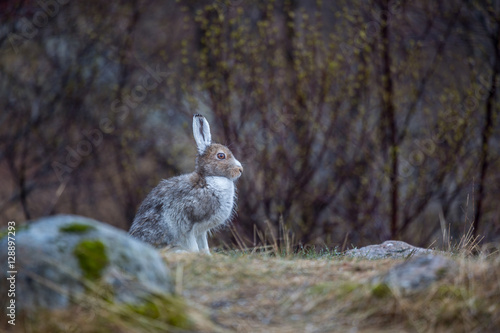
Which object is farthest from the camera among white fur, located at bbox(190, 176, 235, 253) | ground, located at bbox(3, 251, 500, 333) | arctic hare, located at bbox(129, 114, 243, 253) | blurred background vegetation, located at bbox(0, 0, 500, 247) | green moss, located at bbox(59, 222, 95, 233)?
blurred background vegetation, located at bbox(0, 0, 500, 247)

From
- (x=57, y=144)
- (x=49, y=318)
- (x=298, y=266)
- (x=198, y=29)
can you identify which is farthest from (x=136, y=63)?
(x=49, y=318)

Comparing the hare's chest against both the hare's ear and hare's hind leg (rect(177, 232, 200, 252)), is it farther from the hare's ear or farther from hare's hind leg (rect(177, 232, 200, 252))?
the hare's ear

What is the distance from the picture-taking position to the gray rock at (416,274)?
434cm

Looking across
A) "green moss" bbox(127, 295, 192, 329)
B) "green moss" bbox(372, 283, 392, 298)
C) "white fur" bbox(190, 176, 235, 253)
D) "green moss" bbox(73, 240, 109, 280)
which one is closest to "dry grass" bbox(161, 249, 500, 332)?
"green moss" bbox(372, 283, 392, 298)

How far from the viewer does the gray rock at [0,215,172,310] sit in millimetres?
3959

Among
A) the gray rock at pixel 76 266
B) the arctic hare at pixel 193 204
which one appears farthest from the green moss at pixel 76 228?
the arctic hare at pixel 193 204

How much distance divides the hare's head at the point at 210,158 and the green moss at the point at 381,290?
142 inches

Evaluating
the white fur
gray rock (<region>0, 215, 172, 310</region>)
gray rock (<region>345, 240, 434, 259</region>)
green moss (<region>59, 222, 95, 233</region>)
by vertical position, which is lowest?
gray rock (<region>345, 240, 434, 259</region>)

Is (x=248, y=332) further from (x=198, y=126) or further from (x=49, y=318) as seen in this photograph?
(x=198, y=126)

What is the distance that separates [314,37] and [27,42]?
5915mm

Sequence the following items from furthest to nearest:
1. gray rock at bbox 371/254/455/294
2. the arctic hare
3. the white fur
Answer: the white fur
the arctic hare
gray rock at bbox 371/254/455/294

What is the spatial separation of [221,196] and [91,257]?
11.4ft

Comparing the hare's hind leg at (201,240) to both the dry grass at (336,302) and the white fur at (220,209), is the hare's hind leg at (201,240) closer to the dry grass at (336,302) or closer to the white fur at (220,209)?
the white fur at (220,209)

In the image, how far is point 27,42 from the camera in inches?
531
